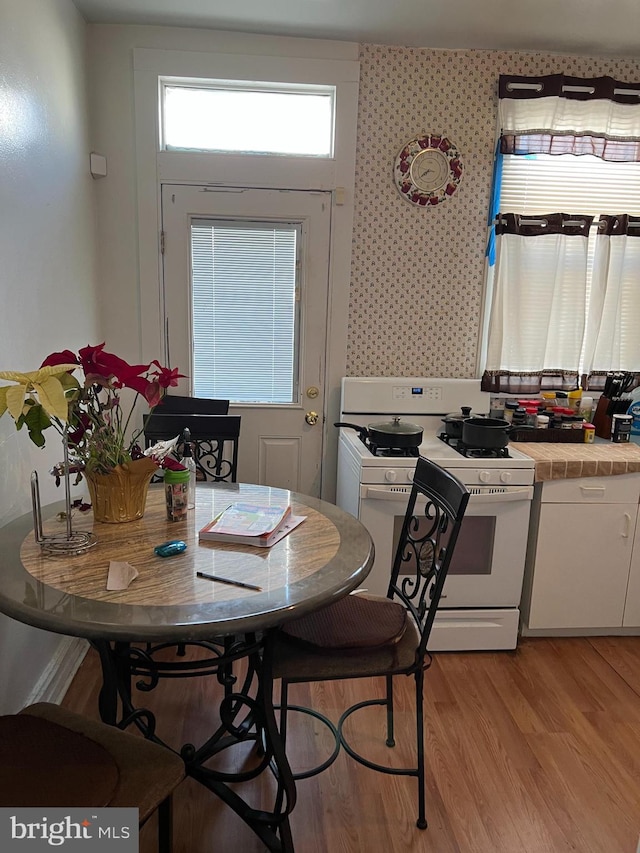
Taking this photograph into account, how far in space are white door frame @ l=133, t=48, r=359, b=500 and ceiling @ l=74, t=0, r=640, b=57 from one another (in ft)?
0.45

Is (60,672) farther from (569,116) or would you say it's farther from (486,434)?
(569,116)

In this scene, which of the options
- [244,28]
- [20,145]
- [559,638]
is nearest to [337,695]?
[559,638]

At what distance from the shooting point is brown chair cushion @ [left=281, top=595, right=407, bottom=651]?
1.66 m

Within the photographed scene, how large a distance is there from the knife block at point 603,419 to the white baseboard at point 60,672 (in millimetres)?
2605

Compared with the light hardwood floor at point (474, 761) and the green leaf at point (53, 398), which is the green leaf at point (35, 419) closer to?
the green leaf at point (53, 398)

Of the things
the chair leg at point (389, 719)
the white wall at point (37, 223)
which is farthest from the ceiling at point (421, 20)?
the chair leg at point (389, 719)

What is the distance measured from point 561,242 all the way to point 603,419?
924 mm

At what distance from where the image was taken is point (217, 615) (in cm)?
123

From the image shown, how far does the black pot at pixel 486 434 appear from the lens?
2.58 metres

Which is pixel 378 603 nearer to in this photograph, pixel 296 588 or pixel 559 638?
pixel 296 588

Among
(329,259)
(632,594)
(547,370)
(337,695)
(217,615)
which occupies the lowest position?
(337,695)

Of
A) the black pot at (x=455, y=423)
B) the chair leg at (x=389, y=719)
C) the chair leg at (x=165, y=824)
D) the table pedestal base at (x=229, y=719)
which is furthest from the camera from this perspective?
the black pot at (x=455, y=423)

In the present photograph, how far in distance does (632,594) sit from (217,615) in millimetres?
2250

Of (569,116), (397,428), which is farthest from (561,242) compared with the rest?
(397,428)
